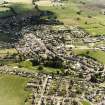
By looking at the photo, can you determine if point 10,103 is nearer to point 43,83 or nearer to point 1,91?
point 1,91

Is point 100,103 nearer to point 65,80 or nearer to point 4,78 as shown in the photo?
point 65,80

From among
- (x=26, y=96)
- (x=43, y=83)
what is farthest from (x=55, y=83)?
(x=26, y=96)

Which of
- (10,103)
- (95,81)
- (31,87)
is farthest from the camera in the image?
(95,81)

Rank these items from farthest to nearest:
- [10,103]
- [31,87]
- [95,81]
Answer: [95,81], [31,87], [10,103]

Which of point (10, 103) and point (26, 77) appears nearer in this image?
point (10, 103)

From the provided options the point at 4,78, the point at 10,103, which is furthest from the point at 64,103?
the point at 4,78

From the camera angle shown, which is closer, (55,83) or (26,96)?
(26,96)
